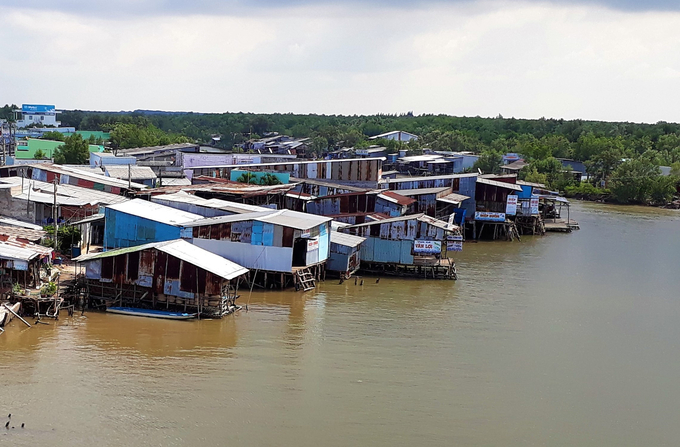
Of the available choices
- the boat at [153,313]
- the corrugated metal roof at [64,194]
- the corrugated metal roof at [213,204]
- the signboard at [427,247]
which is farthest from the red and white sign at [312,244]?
the corrugated metal roof at [64,194]

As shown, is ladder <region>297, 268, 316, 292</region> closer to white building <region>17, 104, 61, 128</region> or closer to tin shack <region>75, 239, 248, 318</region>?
tin shack <region>75, 239, 248, 318</region>

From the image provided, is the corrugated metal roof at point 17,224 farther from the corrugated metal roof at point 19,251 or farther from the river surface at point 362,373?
the river surface at point 362,373

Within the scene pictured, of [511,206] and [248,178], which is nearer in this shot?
[248,178]

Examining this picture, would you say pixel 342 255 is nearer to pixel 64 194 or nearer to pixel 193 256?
pixel 193 256

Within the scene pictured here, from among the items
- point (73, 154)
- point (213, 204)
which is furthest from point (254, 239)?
point (73, 154)

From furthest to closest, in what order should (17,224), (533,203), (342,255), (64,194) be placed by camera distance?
(533,203) < (64,194) < (342,255) < (17,224)
